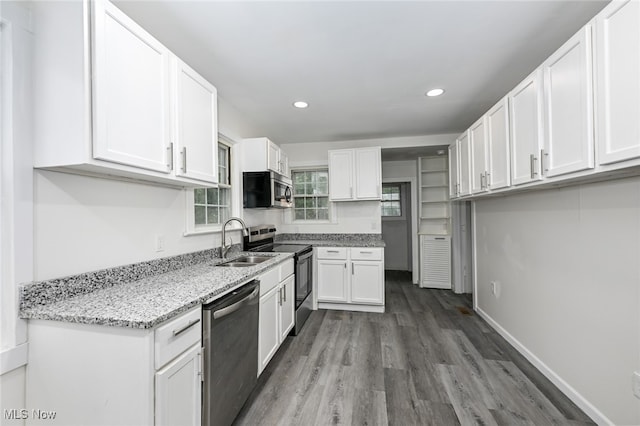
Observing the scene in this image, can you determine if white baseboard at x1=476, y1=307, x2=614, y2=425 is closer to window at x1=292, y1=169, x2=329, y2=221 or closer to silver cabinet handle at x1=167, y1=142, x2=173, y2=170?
window at x1=292, y1=169, x2=329, y2=221

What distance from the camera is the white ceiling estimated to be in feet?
5.05

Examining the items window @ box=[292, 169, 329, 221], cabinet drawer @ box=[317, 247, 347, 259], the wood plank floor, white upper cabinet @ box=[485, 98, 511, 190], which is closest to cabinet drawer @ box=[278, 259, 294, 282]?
the wood plank floor

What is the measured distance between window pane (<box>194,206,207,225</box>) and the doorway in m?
4.54

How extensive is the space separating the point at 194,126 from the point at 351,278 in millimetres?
2692

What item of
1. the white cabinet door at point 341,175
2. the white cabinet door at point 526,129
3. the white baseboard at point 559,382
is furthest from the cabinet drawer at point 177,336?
the white cabinet door at point 341,175

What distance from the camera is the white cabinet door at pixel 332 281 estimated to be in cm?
364

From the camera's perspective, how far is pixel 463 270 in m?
4.41

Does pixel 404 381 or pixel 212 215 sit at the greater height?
pixel 212 215

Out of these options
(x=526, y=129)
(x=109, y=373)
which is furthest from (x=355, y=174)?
(x=109, y=373)

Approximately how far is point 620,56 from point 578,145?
0.41 metres

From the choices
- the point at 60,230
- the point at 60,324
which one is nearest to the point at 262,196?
the point at 60,230

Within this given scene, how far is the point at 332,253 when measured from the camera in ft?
12.1

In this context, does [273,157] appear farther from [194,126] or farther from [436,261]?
[436,261]

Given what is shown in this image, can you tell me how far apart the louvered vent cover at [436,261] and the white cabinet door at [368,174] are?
157 cm
